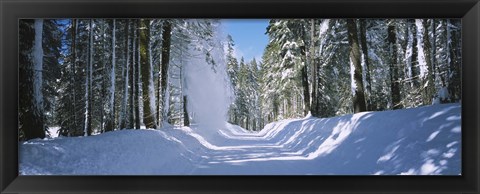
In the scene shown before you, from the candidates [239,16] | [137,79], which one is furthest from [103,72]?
[239,16]

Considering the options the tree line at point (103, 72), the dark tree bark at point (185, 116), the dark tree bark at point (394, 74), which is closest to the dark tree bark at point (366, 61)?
the dark tree bark at point (394, 74)

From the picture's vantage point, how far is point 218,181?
630 centimetres

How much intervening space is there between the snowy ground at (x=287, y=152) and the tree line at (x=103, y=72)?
57 centimetres

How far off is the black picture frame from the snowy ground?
271 millimetres

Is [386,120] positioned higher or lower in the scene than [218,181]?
higher

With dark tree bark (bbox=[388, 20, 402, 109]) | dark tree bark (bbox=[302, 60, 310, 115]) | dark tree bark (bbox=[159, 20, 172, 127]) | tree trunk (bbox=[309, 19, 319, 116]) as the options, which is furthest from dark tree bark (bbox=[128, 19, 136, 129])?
dark tree bark (bbox=[388, 20, 402, 109])

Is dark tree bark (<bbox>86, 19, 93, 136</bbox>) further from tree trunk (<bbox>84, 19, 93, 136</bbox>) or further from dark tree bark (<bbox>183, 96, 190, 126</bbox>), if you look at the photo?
dark tree bark (<bbox>183, 96, 190, 126</bbox>)

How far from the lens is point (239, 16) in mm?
→ 6109

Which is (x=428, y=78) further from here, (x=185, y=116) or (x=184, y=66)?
(x=185, y=116)

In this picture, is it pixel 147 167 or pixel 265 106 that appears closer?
pixel 147 167
